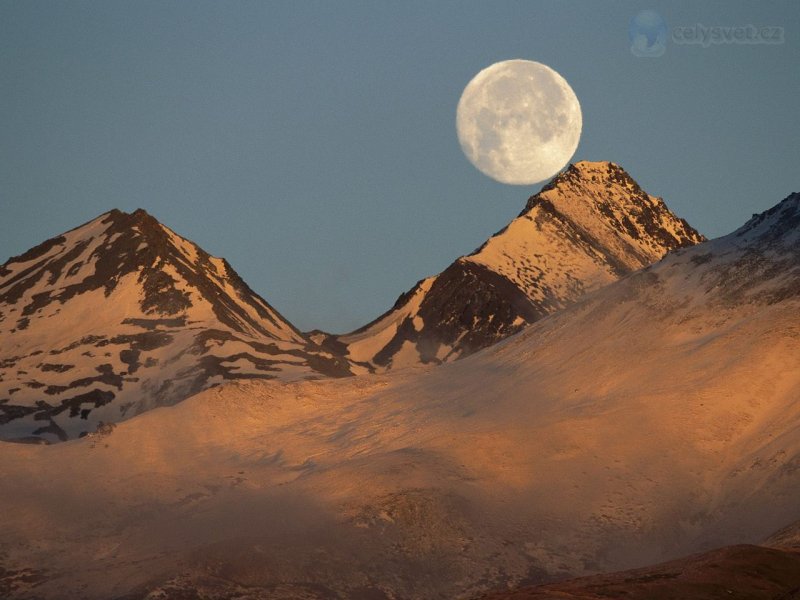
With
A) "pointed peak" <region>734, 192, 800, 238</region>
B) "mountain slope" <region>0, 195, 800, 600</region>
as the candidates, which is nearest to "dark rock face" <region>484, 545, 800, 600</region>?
"mountain slope" <region>0, 195, 800, 600</region>

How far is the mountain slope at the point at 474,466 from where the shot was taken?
9138cm

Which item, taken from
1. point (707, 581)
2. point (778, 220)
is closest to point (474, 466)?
point (707, 581)

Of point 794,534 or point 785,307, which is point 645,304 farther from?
point 794,534

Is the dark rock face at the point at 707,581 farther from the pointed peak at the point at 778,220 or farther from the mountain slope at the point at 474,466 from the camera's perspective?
the pointed peak at the point at 778,220

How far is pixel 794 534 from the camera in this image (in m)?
77.4

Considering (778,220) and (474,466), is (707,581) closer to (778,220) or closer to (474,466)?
(474,466)

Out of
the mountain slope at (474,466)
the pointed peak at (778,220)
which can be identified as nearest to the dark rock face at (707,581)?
the mountain slope at (474,466)

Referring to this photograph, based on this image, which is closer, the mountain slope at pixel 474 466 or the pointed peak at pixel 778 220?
the mountain slope at pixel 474 466

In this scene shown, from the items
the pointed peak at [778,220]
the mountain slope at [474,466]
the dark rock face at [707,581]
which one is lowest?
the dark rock face at [707,581]

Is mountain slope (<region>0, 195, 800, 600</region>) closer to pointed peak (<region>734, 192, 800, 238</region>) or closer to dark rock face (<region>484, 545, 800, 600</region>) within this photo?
pointed peak (<region>734, 192, 800, 238</region>)

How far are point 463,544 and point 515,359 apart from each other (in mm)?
57832

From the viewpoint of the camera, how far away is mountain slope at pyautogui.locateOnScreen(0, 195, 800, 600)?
9138cm

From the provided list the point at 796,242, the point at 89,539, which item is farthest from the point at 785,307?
the point at 89,539

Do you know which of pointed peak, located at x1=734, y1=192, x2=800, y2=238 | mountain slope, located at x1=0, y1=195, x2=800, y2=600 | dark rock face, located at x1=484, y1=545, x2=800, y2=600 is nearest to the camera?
dark rock face, located at x1=484, y1=545, x2=800, y2=600
